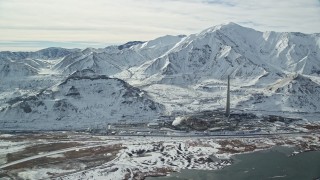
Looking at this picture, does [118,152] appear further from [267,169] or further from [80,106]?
[80,106]

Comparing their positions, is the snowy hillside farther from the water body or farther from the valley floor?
the water body

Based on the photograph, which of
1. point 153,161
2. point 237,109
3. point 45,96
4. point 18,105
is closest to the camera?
point 153,161

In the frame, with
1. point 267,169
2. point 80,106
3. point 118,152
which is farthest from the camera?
point 80,106

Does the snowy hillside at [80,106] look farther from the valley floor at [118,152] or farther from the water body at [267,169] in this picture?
the water body at [267,169]

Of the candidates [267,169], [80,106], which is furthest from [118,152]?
[80,106]

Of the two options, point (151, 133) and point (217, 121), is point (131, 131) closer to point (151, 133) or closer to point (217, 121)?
point (151, 133)

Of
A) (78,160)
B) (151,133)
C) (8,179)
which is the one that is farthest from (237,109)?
(8,179)

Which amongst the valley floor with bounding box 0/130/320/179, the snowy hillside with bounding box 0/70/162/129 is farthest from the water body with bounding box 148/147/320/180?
the snowy hillside with bounding box 0/70/162/129

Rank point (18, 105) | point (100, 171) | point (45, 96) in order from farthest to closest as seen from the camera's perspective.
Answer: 1. point (45, 96)
2. point (18, 105)
3. point (100, 171)

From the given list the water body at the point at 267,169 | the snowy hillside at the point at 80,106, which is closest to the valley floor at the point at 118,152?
the water body at the point at 267,169
